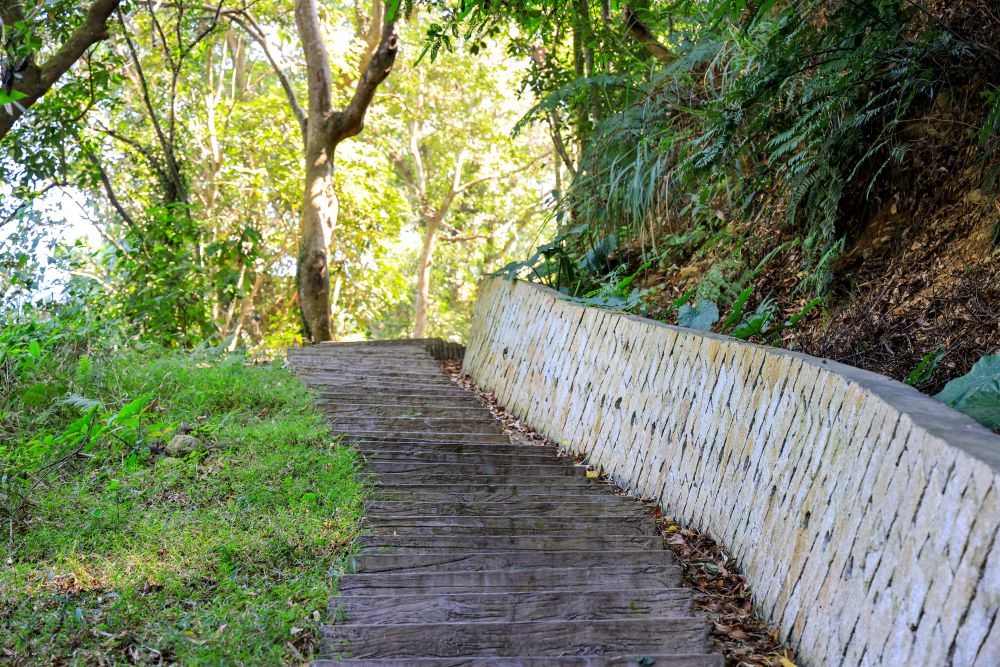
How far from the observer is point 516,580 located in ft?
12.4

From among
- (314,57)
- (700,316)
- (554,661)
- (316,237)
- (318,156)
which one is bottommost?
(554,661)

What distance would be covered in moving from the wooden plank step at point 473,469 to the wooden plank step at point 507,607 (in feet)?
5.44

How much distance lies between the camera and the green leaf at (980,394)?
10.8 feet

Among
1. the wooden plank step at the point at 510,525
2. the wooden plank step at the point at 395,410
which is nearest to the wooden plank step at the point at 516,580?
the wooden plank step at the point at 510,525

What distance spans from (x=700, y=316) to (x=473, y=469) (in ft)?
5.94

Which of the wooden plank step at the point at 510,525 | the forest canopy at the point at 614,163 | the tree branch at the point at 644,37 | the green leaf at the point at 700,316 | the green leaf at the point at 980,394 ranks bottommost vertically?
the wooden plank step at the point at 510,525

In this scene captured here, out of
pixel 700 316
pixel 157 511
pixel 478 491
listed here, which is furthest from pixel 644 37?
pixel 157 511

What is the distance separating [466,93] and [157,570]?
1582 cm

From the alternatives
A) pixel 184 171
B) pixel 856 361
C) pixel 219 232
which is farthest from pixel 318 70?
pixel 856 361

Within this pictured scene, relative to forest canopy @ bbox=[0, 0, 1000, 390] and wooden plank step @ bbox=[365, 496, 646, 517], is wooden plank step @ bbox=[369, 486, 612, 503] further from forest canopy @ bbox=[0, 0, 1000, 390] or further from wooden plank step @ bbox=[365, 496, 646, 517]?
forest canopy @ bbox=[0, 0, 1000, 390]

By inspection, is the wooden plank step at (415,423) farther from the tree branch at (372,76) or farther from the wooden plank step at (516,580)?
the tree branch at (372,76)

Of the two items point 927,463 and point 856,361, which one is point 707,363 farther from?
point 927,463

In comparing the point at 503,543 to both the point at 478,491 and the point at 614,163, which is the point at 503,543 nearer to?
the point at 478,491

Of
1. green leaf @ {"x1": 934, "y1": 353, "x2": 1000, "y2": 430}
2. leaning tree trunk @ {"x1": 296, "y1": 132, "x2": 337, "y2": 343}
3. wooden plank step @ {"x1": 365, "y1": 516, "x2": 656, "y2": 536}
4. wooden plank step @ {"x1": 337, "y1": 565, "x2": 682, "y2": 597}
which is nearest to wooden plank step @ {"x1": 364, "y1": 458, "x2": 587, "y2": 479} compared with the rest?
wooden plank step @ {"x1": 365, "y1": 516, "x2": 656, "y2": 536}
